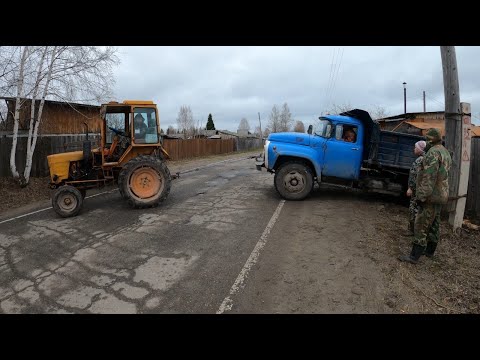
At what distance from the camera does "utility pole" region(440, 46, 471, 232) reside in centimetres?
616

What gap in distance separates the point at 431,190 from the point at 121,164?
23.0 feet

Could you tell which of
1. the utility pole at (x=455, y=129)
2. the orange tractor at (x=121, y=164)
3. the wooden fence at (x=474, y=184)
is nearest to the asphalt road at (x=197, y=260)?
the orange tractor at (x=121, y=164)

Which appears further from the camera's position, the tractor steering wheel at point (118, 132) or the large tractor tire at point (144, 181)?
the tractor steering wheel at point (118, 132)

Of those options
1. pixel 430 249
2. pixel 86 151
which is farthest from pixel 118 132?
pixel 430 249

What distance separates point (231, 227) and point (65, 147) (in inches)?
449

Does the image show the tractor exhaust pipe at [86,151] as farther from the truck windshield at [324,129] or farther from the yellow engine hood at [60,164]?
the truck windshield at [324,129]

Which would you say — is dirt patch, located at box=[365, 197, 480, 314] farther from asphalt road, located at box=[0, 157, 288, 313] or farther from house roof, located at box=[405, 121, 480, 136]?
house roof, located at box=[405, 121, 480, 136]

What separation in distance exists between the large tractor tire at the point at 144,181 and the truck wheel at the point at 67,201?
102 cm

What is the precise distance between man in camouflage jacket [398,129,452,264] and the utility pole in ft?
6.33

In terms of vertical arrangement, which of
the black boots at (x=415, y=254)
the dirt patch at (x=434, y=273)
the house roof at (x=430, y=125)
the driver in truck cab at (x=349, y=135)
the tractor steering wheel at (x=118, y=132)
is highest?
the house roof at (x=430, y=125)

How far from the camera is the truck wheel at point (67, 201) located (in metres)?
7.59

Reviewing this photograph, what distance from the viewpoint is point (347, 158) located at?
8.46m

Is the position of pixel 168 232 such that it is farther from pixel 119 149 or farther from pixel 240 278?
pixel 119 149

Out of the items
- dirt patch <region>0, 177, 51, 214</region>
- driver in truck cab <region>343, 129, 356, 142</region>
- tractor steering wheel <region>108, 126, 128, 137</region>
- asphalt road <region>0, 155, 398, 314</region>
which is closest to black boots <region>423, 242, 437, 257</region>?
asphalt road <region>0, 155, 398, 314</region>
